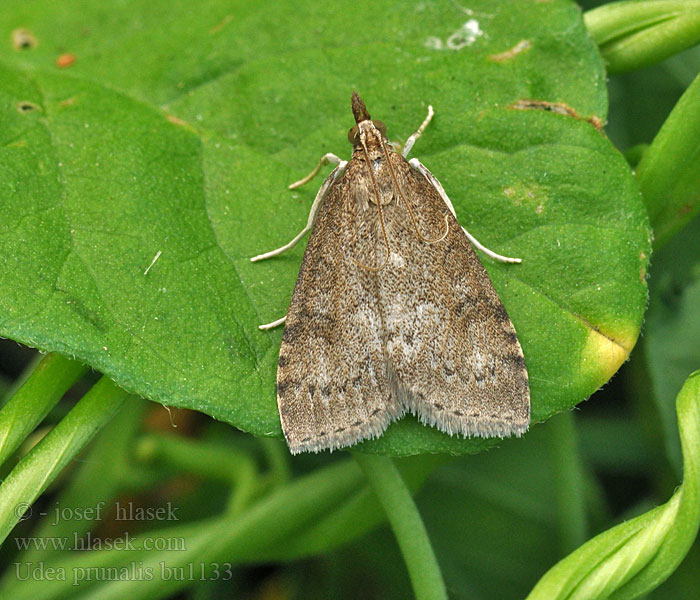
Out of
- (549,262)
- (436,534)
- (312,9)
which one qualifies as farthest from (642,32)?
(436,534)

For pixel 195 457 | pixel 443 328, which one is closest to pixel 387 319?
pixel 443 328

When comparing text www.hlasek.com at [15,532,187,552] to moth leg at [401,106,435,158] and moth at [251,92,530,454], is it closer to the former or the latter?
moth at [251,92,530,454]

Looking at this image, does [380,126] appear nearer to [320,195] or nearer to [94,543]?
[320,195]

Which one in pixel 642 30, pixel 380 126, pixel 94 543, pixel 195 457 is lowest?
pixel 94 543

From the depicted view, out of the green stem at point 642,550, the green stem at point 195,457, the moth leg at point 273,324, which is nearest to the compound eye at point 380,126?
the moth leg at point 273,324

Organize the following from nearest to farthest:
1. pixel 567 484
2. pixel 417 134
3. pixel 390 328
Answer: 1. pixel 390 328
2. pixel 417 134
3. pixel 567 484

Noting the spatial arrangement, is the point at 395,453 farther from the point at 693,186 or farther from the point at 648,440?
the point at 648,440

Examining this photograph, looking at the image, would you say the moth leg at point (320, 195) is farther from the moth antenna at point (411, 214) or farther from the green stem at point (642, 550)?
the green stem at point (642, 550)
